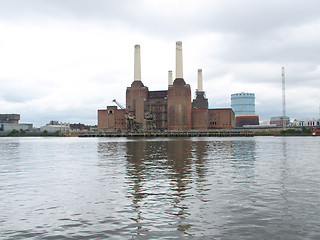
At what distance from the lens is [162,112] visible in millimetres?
178625

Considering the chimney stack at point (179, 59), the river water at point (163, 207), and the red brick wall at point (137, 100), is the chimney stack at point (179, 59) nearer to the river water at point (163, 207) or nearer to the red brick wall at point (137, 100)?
the red brick wall at point (137, 100)

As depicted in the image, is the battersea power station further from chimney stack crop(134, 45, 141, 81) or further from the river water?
the river water

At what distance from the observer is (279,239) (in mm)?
9328

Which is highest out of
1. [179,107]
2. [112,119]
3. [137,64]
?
[137,64]

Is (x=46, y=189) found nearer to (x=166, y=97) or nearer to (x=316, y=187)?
(x=316, y=187)

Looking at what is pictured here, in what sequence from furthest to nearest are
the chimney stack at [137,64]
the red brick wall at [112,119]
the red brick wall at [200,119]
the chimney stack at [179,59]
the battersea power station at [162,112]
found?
the red brick wall at [112,119], the red brick wall at [200,119], the battersea power station at [162,112], the chimney stack at [137,64], the chimney stack at [179,59]

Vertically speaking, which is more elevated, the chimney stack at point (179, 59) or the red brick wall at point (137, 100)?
the chimney stack at point (179, 59)

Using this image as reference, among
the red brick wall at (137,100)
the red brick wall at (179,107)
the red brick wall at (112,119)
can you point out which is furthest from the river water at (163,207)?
the red brick wall at (112,119)

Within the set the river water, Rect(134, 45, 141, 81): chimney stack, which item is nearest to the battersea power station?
Rect(134, 45, 141, 81): chimney stack

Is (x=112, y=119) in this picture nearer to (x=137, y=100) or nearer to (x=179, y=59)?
(x=137, y=100)

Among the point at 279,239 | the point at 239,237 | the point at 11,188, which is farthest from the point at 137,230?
the point at 11,188

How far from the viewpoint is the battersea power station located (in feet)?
543

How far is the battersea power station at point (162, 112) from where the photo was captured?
6521 inches

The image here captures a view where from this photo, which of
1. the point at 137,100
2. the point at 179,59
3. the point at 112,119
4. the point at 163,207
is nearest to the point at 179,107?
the point at 137,100
